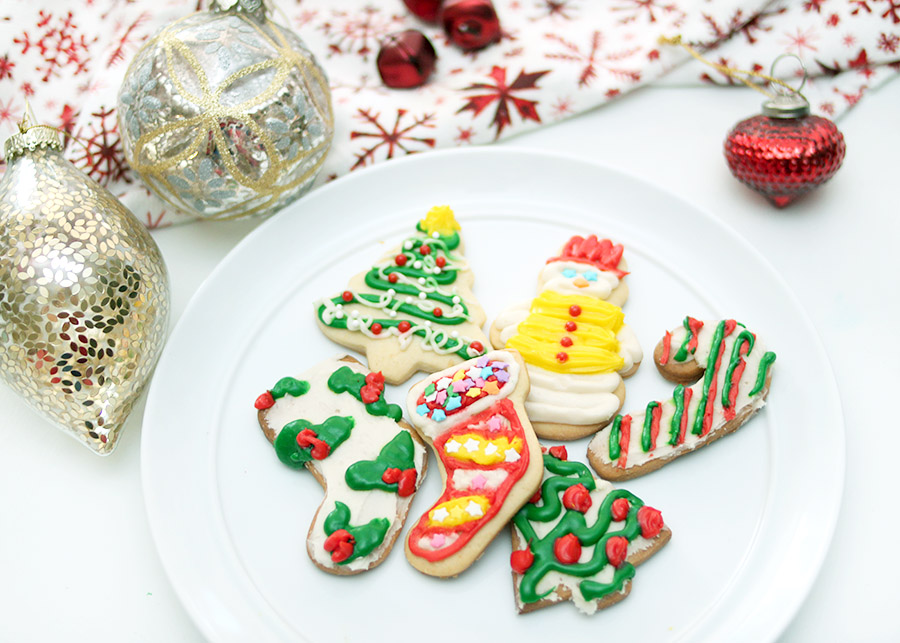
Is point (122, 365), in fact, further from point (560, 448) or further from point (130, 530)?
point (560, 448)

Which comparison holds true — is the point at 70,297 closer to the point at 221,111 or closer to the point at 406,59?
the point at 221,111

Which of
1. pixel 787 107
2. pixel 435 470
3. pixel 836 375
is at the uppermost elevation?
pixel 787 107

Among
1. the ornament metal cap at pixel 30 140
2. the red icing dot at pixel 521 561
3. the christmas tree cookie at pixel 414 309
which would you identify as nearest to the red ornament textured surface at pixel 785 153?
the christmas tree cookie at pixel 414 309

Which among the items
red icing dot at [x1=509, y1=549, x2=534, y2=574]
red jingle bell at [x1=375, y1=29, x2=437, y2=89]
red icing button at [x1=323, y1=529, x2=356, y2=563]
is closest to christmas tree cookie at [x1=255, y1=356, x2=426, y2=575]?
red icing button at [x1=323, y1=529, x2=356, y2=563]

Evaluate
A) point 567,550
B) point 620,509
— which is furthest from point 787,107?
point 567,550

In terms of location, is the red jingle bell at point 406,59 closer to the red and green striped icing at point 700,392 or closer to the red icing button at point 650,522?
the red and green striped icing at point 700,392
